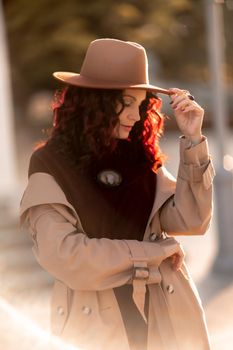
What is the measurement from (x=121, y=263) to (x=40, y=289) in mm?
4227

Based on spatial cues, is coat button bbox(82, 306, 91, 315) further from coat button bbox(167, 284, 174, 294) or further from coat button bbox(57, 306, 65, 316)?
coat button bbox(167, 284, 174, 294)

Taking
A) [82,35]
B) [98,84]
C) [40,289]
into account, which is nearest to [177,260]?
[98,84]

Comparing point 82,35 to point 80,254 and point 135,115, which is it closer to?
point 135,115

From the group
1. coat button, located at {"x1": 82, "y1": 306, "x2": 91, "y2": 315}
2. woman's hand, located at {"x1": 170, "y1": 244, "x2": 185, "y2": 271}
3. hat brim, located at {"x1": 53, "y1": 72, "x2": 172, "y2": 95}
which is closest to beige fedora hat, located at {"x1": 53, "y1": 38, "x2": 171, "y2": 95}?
hat brim, located at {"x1": 53, "y1": 72, "x2": 172, "y2": 95}

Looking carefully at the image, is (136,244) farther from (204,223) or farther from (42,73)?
(42,73)

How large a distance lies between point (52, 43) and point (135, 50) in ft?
36.7

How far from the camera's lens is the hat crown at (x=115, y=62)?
1911 mm

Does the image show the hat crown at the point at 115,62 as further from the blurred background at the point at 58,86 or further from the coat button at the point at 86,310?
A: the coat button at the point at 86,310

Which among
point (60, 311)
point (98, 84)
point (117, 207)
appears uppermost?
point (98, 84)

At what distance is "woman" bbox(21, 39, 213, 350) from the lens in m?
1.91

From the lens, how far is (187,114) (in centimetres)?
195

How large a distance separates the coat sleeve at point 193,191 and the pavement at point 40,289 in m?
0.40

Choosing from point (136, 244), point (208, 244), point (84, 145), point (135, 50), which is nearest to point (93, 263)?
point (136, 244)

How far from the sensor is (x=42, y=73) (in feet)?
49.7
